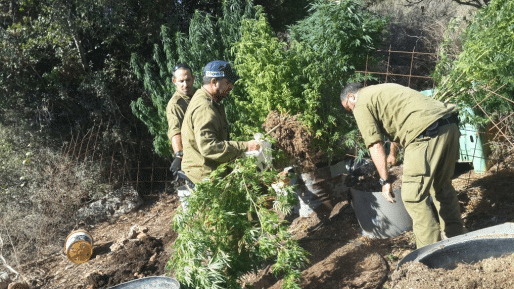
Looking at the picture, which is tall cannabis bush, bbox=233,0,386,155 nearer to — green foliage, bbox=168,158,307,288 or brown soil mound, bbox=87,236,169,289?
green foliage, bbox=168,158,307,288

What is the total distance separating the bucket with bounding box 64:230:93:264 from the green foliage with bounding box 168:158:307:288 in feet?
9.67

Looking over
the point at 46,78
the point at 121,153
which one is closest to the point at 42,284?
the point at 121,153

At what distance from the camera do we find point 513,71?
4965mm

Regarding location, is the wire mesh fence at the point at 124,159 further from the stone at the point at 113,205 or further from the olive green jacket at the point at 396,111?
the olive green jacket at the point at 396,111

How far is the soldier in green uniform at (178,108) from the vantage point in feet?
18.1

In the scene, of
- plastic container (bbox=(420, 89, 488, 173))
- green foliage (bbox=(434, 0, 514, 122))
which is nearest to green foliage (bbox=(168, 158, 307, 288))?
green foliage (bbox=(434, 0, 514, 122))

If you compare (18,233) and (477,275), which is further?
(18,233)

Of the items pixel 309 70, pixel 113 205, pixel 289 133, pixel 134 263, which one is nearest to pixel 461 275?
pixel 289 133

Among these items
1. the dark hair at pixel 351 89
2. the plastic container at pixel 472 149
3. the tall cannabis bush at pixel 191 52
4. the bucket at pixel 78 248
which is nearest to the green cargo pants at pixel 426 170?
the dark hair at pixel 351 89

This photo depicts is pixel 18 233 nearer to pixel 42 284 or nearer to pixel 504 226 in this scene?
pixel 42 284

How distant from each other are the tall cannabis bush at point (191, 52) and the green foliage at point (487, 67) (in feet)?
10.3

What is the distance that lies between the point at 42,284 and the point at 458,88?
4.93m

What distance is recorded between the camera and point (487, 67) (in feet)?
16.0

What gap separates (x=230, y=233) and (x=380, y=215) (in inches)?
70.3
